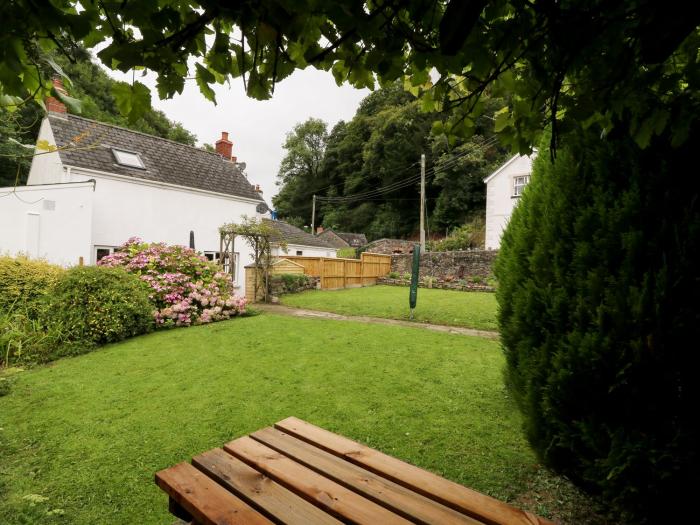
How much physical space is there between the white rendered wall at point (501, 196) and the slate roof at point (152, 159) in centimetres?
1454

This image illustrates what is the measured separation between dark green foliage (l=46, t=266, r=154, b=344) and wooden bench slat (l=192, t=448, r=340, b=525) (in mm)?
6527

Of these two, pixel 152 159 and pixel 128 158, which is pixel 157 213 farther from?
pixel 152 159

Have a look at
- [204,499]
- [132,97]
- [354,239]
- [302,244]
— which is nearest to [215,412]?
[204,499]

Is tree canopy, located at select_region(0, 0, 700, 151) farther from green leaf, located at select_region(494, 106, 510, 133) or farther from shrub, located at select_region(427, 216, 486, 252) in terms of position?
shrub, located at select_region(427, 216, 486, 252)

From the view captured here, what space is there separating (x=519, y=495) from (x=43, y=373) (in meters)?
6.72

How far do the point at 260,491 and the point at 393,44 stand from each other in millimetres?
2031

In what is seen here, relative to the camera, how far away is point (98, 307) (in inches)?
285

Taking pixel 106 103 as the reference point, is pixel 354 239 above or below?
below

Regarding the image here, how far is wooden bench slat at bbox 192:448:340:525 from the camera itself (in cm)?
149

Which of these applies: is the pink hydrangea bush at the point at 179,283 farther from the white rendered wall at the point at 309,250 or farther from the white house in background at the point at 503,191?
the white house in background at the point at 503,191

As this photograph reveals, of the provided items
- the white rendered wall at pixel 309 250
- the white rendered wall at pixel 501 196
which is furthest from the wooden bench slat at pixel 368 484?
the white rendered wall at pixel 309 250

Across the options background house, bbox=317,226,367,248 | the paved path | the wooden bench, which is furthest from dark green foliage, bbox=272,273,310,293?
background house, bbox=317,226,367,248

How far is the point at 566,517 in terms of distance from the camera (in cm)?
240

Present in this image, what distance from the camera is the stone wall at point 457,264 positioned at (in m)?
20.0
